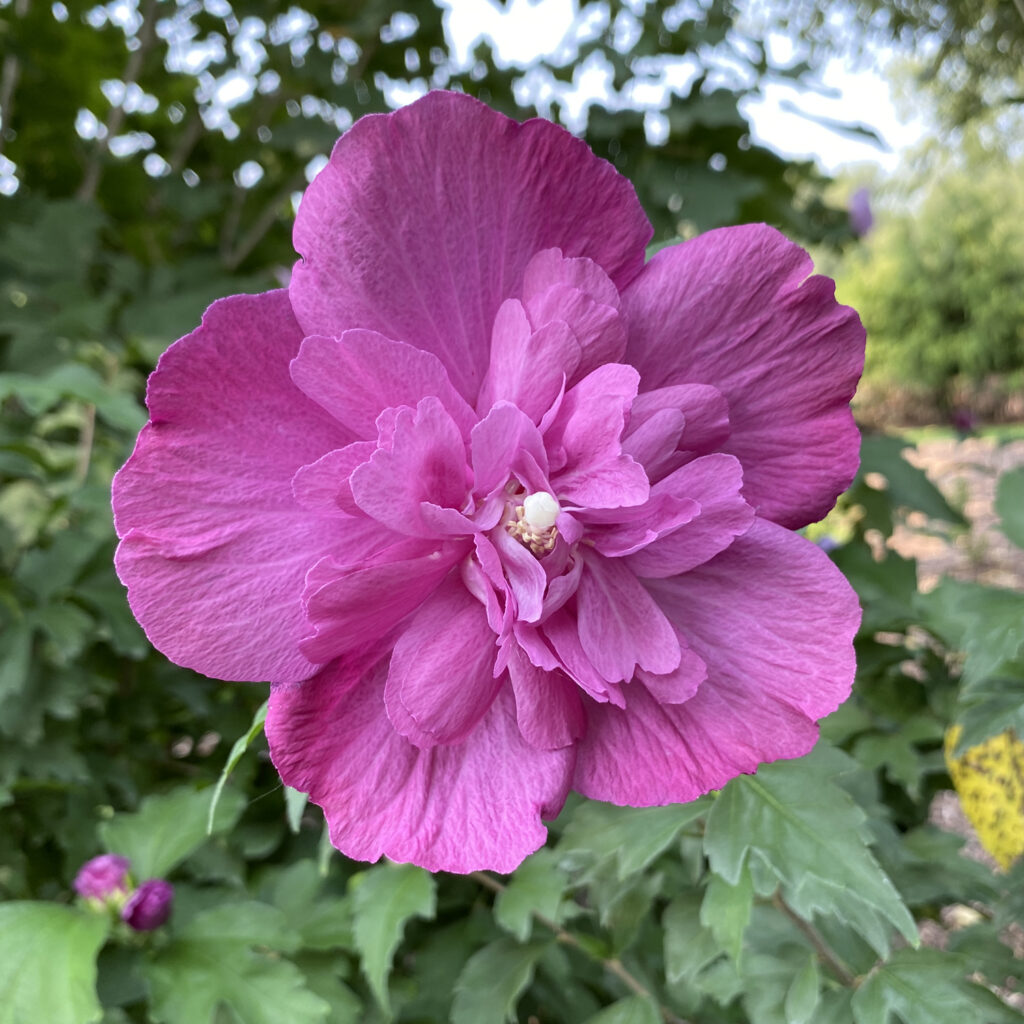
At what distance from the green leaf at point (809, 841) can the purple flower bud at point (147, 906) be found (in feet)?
2.53

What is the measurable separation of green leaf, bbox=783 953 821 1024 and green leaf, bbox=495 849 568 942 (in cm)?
25

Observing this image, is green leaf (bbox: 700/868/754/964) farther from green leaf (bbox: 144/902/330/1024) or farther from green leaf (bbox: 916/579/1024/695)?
green leaf (bbox: 144/902/330/1024)

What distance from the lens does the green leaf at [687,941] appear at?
841mm

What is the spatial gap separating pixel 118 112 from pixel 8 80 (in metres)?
0.20

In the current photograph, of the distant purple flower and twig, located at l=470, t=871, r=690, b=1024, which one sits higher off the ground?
the distant purple flower

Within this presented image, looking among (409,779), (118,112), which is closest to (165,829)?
(409,779)

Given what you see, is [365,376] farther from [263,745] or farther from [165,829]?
[165,829]

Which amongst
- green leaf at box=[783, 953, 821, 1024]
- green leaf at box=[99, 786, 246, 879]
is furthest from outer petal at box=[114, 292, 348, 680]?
green leaf at box=[99, 786, 246, 879]

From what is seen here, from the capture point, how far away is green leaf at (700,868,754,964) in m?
0.72

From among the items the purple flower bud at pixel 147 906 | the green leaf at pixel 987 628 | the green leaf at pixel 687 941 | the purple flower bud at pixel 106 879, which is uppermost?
the green leaf at pixel 987 628

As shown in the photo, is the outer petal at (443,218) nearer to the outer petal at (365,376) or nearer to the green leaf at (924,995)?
the outer petal at (365,376)

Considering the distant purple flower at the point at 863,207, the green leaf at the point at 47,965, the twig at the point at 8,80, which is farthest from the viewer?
the distant purple flower at the point at 863,207

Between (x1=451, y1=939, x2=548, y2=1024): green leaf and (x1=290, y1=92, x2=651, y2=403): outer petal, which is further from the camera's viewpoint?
(x1=451, y1=939, x2=548, y2=1024): green leaf

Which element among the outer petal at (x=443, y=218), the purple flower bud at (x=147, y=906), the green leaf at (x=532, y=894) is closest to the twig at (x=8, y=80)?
the purple flower bud at (x=147, y=906)
